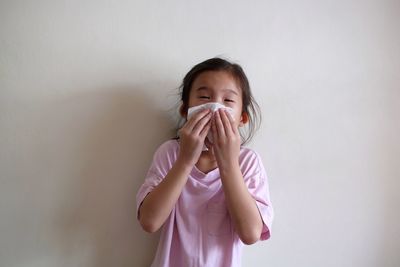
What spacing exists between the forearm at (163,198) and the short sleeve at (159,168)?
39 mm

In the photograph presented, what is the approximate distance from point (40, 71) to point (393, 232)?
1.22 meters

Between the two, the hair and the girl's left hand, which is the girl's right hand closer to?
the girl's left hand

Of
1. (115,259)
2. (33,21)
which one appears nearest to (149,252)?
(115,259)

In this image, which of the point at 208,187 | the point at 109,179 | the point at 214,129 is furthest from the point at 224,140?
the point at 109,179

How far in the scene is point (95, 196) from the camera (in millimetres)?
696

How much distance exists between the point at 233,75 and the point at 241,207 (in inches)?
13.3

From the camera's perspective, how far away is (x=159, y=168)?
641mm

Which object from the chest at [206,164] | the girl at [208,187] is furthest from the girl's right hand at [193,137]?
the chest at [206,164]

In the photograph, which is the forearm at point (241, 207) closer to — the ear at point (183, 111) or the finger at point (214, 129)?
the finger at point (214, 129)

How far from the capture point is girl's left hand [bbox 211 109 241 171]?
0.57 m

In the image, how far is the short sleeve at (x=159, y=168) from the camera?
60 cm

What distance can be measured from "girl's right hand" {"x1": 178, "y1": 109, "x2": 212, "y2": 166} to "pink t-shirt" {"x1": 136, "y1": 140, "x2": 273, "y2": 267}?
99 mm

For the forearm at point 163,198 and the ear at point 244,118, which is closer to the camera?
the forearm at point 163,198

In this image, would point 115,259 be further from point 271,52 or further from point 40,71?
point 271,52
